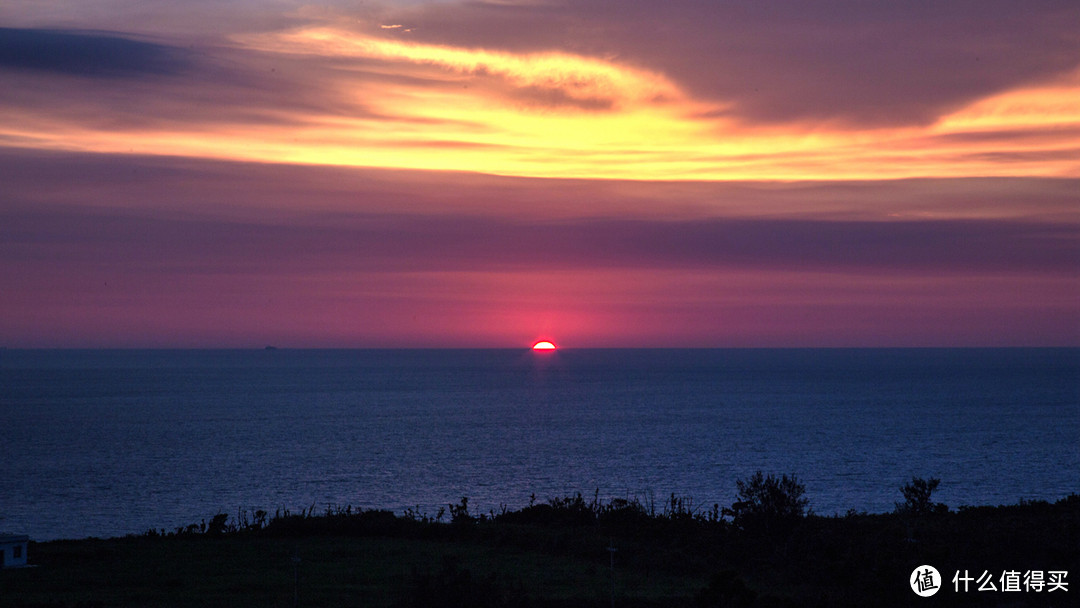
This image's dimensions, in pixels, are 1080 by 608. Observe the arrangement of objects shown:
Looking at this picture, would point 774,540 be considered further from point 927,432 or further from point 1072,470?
point 927,432

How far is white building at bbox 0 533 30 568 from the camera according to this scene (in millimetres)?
28628

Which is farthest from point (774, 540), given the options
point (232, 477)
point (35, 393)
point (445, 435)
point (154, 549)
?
point (35, 393)

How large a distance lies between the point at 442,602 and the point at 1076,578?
14.8 m

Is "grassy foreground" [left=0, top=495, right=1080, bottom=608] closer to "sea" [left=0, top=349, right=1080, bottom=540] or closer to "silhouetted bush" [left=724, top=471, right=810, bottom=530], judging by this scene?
"silhouetted bush" [left=724, top=471, right=810, bottom=530]

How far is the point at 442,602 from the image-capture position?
21578 mm

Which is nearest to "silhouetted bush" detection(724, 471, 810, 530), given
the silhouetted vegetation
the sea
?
the silhouetted vegetation

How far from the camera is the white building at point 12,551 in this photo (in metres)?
28.6

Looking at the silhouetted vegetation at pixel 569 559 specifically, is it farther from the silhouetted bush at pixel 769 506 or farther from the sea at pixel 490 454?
the sea at pixel 490 454

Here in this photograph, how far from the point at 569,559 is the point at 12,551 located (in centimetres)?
1621

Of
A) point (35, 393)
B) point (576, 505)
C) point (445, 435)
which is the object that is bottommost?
point (576, 505)

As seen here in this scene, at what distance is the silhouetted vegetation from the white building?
0.73 m

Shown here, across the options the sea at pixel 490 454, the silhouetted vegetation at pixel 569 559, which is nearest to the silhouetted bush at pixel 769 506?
the silhouetted vegetation at pixel 569 559

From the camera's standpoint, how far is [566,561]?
29672 millimetres

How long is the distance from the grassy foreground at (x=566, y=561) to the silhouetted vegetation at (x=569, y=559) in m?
0.06
